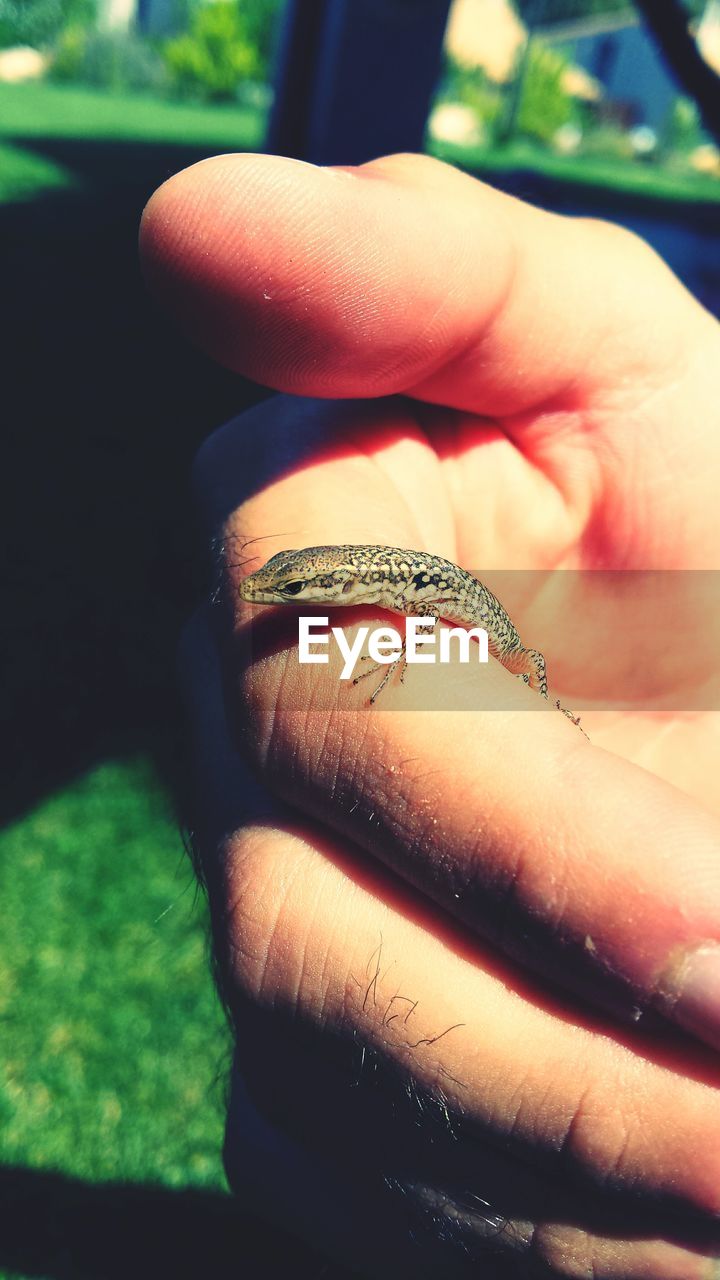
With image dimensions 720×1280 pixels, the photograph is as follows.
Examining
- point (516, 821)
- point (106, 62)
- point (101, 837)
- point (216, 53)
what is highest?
point (216, 53)

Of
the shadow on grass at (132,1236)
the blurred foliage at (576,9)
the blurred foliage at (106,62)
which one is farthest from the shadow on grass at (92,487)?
the blurred foliage at (576,9)

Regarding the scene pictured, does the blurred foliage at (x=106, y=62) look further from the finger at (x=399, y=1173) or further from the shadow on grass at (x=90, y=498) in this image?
the finger at (x=399, y=1173)

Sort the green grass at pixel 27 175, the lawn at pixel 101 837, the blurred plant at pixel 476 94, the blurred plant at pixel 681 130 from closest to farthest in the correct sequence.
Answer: the lawn at pixel 101 837 → the green grass at pixel 27 175 → the blurred plant at pixel 681 130 → the blurred plant at pixel 476 94

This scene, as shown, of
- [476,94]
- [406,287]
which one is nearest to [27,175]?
[406,287]

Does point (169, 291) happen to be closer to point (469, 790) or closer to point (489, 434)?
point (489, 434)

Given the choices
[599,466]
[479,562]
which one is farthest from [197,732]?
[599,466]

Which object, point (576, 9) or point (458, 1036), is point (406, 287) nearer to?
point (458, 1036)
